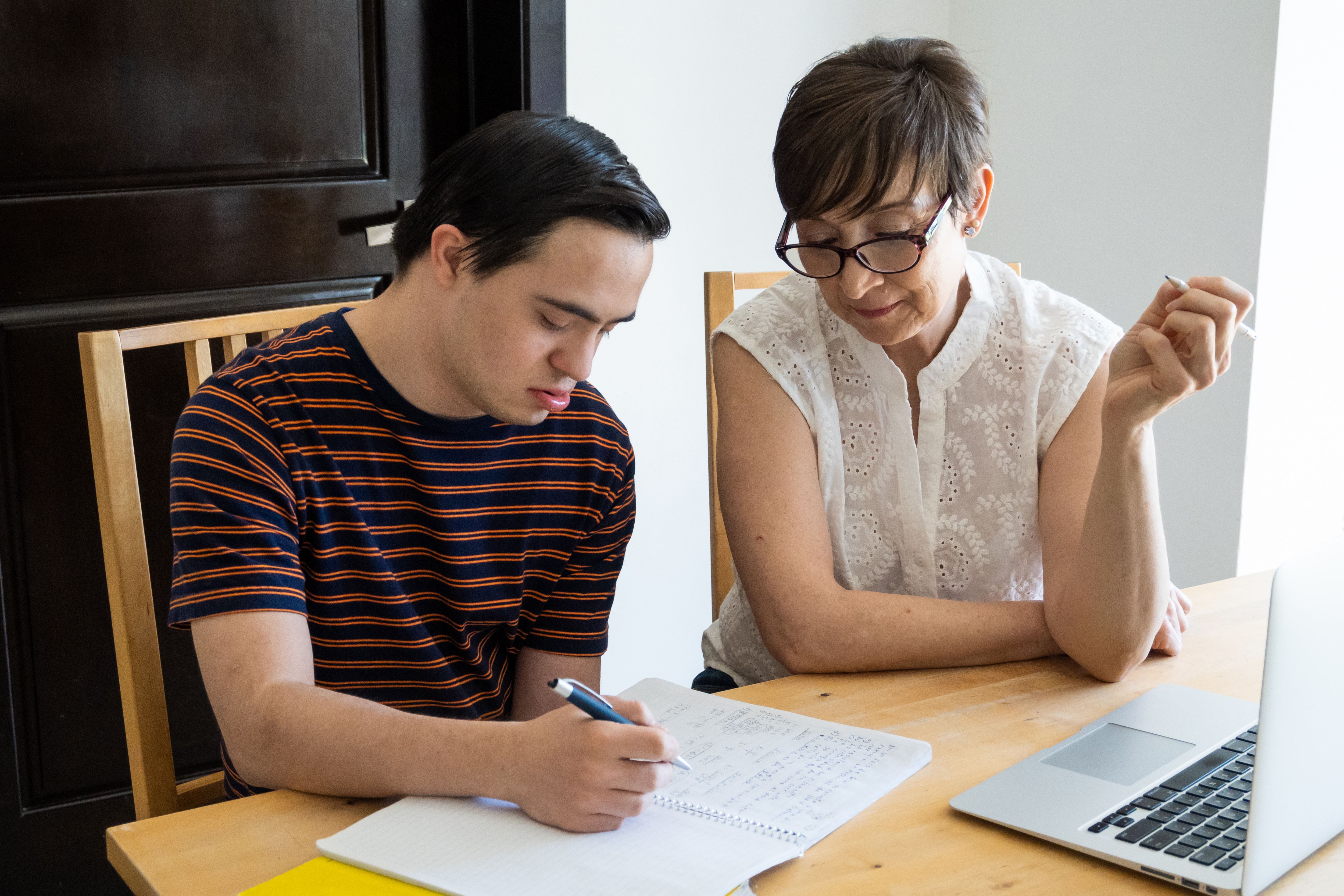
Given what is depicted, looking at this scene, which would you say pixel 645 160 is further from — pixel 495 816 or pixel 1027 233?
pixel 495 816

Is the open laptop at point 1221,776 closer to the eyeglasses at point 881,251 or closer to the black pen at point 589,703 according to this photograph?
the black pen at point 589,703

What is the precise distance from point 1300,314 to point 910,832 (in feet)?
5.79

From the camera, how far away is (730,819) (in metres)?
0.82

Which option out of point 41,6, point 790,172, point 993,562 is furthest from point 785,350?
point 41,6

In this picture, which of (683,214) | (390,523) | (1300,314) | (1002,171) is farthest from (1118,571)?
(1002,171)

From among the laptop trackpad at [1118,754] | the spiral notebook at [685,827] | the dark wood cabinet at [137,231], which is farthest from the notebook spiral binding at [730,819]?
the dark wood cabinet at [137,231]

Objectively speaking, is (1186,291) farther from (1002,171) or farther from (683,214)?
(1002,171)

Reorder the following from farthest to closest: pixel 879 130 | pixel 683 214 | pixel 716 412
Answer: pixel 683 214, pixel 716 412, pixel 879 130

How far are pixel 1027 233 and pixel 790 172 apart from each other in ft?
5.03

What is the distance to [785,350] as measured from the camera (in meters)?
1.33

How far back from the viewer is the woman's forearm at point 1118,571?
1094 mm

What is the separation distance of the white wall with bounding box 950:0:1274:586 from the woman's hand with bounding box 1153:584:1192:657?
105 cm

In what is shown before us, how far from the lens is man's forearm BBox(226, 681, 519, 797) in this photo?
2.72 feet

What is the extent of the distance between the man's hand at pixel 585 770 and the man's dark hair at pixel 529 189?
44 centimetres
